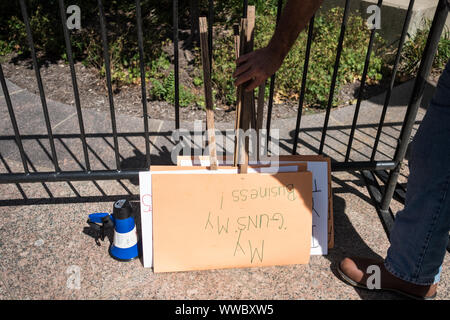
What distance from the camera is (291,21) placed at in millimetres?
1670

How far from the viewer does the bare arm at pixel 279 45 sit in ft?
5.41

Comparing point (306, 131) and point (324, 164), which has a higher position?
point (324, 164)

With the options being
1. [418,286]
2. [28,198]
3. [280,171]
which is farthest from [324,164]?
[28,198]

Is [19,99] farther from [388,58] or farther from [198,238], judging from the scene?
[388,58]

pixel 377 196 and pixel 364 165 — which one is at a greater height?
pixel 364 165

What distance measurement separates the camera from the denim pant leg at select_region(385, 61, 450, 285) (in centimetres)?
166

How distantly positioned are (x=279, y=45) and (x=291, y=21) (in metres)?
0.11

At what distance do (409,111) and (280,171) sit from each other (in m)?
0.92

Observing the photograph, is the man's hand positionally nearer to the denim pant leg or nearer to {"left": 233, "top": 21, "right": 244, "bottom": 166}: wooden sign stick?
{"left": 233, "top": 21, "right": 244, "bottom": 166}: wooden sign stick

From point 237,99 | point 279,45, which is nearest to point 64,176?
point 237,99

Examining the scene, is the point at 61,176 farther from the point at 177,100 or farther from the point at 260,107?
the point at 260,107

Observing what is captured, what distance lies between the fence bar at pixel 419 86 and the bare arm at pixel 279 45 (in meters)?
0.76

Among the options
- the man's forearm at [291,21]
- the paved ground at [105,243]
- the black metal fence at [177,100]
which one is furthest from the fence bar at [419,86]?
the man's forearm at [291,21]

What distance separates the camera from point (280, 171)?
A: 212cm
